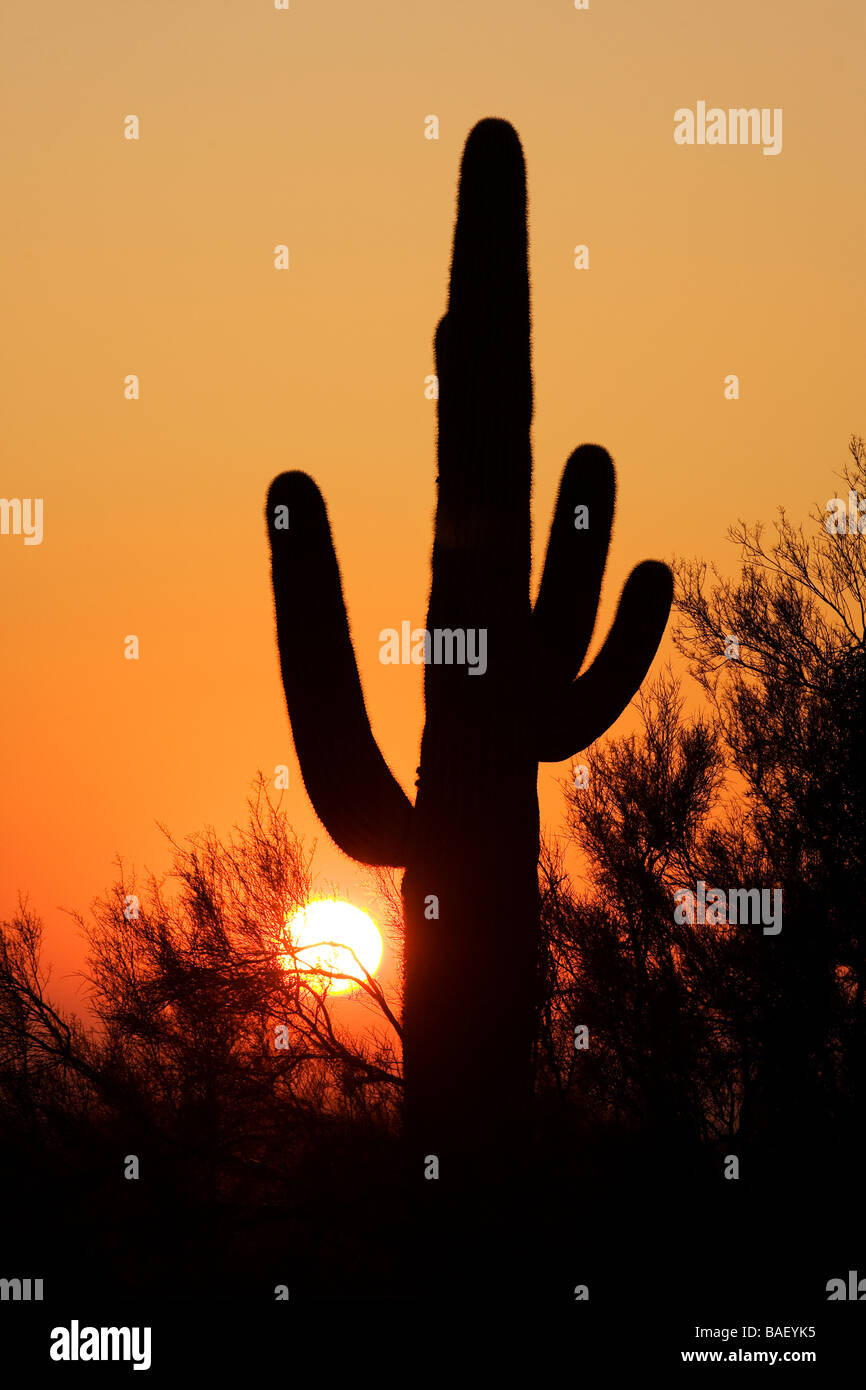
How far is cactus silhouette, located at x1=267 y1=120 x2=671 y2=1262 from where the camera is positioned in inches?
297

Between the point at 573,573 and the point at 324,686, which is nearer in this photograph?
the point at 324,686

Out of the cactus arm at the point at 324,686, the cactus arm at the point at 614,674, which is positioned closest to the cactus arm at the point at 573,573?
the cactus arm at the point at 614,674

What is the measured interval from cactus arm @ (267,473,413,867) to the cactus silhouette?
0.03ft

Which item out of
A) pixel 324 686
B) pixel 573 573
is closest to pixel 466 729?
pixel 324 686

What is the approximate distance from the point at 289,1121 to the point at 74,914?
13.5 ft

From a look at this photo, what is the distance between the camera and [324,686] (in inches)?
314

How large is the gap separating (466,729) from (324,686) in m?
0.93

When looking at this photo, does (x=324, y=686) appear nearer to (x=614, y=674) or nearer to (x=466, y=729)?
(x=466, y=729)

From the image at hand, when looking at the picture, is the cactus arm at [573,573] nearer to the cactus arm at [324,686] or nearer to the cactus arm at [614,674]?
the cactus arm at [614,674]

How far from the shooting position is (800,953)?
1262 centimetres

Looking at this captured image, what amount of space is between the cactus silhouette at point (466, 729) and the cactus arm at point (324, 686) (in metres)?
0.01

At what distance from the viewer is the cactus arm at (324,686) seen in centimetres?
790
